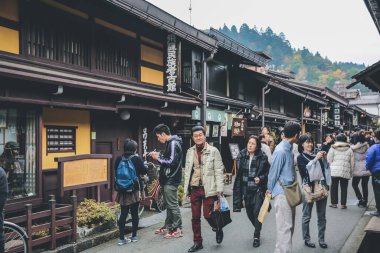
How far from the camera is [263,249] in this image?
7188 mm

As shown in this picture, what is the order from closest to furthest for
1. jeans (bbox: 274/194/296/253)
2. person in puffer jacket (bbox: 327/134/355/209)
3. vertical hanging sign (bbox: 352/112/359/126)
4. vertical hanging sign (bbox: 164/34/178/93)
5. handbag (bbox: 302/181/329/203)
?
1. jeans (bbox: 274/194/296/253)
2. handbag (bbox: 302/181/329/203)
3. person in puffer jacket (bbox: 327/134/355/209)
4. vertical hanging sign (bbox: 164/34/178/93)
5. vertical hanging sign (bbox: 352/112/359/126)

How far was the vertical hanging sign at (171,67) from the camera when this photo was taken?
13.1 meters

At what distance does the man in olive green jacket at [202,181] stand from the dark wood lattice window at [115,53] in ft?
17.2

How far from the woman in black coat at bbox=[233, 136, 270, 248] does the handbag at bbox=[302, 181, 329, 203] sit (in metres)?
0.81

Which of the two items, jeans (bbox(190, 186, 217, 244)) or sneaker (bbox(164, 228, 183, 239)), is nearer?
jeans (bbox(190, 186, 217, 244))

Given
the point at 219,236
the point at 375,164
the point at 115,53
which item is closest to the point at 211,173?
the point at 219,236

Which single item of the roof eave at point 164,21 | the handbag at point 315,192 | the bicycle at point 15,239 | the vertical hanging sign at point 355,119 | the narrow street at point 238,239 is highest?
the roof eave at point 164,21

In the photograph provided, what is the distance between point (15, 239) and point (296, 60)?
131m

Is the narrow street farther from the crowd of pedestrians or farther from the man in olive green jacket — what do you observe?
the man in olive green jacket

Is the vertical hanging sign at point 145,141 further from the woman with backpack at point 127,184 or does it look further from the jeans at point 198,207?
the jeans at point 198,207

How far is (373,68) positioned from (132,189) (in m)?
6.07

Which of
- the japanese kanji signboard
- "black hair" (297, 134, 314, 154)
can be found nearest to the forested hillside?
the japanese kanji signboard

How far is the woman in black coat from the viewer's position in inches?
291

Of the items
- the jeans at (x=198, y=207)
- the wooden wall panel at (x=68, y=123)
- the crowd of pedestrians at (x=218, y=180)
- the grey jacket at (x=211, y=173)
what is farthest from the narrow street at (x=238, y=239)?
the wooden wall panel at (x=68, y=123)
